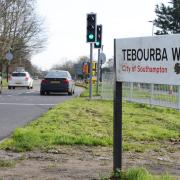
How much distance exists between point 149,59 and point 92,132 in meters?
4.98

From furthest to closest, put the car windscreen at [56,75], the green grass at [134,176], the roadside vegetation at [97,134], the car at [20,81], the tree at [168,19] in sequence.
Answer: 1. the tree at [168,19]
2. the car at [20,81]
3. the car windscreen at [56,75]
4. the roadside vegetation at [97,134]
5. the green grass at [134,176]

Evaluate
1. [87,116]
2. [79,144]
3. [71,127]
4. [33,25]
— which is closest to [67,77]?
[87,116]

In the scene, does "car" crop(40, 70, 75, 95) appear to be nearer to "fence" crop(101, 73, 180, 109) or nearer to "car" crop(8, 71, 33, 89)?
"fence" crop(101, 73, 180, 109)

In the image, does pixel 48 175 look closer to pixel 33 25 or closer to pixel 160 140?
pixel 160 140

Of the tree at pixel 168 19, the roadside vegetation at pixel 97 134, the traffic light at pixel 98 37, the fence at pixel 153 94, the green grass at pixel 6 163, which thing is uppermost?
the tree at pixel 168 19

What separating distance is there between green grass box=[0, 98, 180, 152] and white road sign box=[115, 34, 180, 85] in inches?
113

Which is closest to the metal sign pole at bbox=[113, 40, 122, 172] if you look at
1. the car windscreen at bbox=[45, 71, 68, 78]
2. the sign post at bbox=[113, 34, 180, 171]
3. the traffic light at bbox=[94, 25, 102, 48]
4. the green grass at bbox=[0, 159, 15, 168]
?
the sign post at bbox=[113, 34, 180, 171]

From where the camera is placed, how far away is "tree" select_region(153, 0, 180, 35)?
5774 cm

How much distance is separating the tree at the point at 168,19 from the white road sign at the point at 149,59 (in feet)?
169

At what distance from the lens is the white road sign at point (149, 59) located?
580cm

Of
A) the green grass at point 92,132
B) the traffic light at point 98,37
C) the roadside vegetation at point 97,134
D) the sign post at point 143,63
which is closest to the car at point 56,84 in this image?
the traffic light at point 98,37

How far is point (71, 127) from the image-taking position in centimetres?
1169

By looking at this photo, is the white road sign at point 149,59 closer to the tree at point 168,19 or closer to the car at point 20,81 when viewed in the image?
the car at point 20,81

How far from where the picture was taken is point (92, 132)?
10.9 meters
